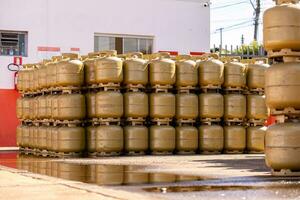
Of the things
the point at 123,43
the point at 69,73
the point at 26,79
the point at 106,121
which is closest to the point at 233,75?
the point at 106,121

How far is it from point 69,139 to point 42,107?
1.62m

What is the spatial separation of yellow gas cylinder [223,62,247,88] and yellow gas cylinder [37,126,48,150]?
14.5 feet

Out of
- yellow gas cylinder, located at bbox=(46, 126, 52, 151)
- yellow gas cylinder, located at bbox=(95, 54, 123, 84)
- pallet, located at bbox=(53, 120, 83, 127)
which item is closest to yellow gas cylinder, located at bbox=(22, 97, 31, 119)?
yellow gas cylinder, located at bbox=(46, 126, 52, 151)

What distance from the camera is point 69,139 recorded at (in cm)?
1341

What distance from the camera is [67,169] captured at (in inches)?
394

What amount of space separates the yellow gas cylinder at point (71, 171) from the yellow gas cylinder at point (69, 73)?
2683mm

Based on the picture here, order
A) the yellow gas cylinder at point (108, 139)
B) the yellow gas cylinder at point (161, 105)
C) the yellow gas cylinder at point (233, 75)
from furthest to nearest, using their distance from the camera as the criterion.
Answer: the yellow gas cylinder at point (233, 75) < the yellow gas cylinder at point (161, 105) < the yellow gas cylinder at point (108, 139)

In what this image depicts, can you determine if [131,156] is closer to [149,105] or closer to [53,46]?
[149,105]

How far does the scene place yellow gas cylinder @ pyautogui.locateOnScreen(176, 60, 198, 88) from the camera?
14.0 m

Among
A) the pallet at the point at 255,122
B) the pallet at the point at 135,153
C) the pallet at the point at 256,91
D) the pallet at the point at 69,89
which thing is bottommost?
A: the pallet at the point at 135,153

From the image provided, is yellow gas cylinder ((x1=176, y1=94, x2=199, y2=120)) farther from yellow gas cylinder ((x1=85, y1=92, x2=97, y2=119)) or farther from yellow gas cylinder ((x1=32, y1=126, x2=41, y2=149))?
yellow gas cylinder ((x1=32, y1=126, x2=41, y2=149))

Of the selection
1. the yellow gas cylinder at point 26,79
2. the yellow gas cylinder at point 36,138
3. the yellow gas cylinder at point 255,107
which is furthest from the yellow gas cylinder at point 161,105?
the yellow gas cylinder at point 26,79

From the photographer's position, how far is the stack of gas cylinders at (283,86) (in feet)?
26.2

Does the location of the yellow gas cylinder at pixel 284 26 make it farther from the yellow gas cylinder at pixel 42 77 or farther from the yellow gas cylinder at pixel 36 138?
the yellow gas cylinder at pixel 36 138
